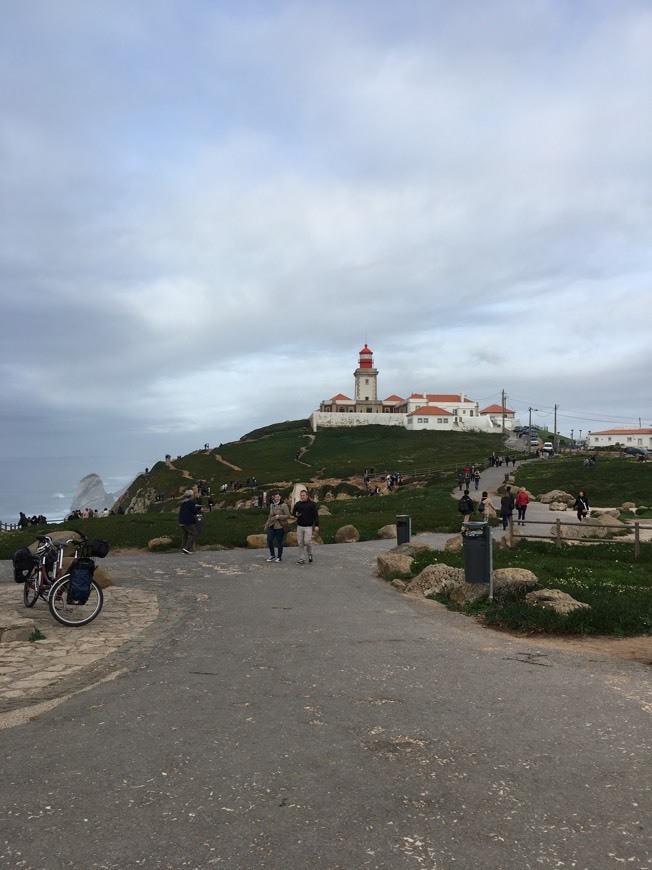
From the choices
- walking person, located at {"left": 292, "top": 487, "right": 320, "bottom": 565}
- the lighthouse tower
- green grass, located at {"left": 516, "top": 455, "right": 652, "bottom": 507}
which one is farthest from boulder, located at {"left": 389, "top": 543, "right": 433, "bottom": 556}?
the lighthouse tower

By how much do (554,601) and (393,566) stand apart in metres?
5.45

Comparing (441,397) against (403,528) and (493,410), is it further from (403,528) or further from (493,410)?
(403,528)

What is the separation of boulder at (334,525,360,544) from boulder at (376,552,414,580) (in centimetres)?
747

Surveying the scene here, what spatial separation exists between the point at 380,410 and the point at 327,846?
478ft

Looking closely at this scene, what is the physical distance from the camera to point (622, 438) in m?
153

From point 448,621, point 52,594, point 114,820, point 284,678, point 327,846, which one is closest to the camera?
point 327,846

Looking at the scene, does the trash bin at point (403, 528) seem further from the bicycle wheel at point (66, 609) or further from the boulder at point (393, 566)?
the bicycle wheel at point (66, 609)

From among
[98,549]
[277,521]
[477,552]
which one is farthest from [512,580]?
[98,549]

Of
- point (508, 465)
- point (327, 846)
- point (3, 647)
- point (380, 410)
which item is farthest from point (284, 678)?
point (380, 410)

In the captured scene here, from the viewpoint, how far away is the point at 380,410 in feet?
488

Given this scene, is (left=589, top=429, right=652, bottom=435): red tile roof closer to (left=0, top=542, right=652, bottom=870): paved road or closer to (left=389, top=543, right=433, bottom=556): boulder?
(left=389, top=543, right=433, bottom=556): boulder

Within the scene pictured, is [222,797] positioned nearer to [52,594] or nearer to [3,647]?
[3,647]

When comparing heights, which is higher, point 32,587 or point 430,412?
point 430,412

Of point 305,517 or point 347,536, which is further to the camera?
point 347,536
